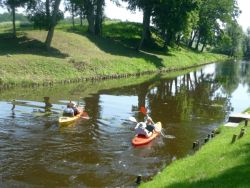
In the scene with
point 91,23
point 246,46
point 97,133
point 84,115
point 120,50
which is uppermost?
point 91,23

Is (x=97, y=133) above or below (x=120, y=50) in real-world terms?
below

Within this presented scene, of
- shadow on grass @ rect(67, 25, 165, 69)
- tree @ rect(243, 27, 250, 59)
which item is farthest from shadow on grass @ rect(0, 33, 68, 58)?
tree @ rect(243, 27, 250, 59)

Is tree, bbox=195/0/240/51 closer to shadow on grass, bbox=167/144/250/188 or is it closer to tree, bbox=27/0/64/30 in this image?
tree, bbox=27/0/64/30

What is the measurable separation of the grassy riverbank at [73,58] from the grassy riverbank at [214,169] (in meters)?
26.8

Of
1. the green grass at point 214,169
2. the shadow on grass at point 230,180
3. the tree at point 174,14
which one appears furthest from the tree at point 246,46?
the shadow on grass at point 230,180

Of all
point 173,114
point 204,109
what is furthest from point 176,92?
point 173,114

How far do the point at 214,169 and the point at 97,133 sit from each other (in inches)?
433

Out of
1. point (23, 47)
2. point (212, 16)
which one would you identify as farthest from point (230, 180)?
point (212, 16)

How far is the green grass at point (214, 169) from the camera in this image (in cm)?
1399

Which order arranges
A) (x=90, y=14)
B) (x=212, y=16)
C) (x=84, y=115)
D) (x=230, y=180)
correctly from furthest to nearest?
1. (x=212, y=16)
2. (x=90, y=14)
3. (x=84, y=115)
4. (x=230, y=180)

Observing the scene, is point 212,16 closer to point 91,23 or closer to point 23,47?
point 91,23

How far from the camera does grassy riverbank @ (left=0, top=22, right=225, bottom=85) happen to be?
44.7m

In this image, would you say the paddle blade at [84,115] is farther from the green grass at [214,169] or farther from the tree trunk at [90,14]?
the tree trunk at [90,14]

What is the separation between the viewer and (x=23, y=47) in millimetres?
54031
